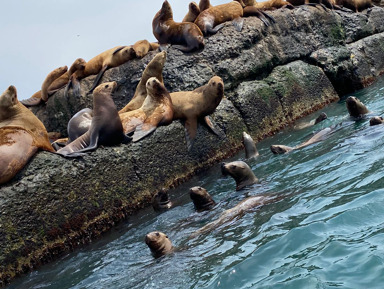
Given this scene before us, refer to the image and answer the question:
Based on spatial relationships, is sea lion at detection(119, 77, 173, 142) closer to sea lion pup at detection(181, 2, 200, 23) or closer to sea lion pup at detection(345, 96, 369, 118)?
sea lion pup at detection(345, 96, 369, 118)

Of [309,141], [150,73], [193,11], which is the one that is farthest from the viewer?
[193,11]

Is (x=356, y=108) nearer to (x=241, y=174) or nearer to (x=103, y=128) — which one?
(x=241, y=174)

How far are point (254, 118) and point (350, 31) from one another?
606cm

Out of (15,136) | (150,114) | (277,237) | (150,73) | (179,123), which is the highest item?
(150,73)

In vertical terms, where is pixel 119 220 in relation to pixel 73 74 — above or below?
below

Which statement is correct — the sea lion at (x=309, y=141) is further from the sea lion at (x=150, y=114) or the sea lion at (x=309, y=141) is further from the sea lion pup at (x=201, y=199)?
the sea lion pup at (x=201, y=199)

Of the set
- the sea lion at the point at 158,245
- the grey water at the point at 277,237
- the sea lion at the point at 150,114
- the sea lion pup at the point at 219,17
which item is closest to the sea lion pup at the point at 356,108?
the grey water at the point at 277,237

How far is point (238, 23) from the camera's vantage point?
1225cm

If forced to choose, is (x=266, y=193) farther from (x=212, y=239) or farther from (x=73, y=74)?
(x=73, y=74)

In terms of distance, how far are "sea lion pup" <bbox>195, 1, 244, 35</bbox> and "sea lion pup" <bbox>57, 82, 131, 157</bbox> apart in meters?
4.03

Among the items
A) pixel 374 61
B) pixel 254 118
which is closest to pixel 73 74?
pixel 254 118

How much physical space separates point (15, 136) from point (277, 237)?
433cm

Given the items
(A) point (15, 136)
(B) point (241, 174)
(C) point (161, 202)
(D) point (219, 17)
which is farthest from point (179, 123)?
(D) point (219, 17)

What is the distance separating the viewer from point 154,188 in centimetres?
843
